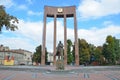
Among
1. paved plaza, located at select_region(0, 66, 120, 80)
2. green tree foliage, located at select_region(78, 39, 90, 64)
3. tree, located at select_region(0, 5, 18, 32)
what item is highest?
green tree foliage, located at select_region(78, 39, 90, 64)

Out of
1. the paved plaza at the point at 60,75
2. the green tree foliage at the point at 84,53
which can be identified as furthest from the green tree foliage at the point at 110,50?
the paved plaza at the point at 60,75

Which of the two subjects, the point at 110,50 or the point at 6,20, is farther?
the point at 110,50

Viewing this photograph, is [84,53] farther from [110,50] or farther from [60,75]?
[60,75]

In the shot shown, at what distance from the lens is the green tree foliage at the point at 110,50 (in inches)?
2498

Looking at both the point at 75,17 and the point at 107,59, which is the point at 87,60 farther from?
the point at 75,17

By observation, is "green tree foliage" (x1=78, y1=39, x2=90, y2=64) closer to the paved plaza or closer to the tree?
the paved plaza

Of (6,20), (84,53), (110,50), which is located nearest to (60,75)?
(6,20)

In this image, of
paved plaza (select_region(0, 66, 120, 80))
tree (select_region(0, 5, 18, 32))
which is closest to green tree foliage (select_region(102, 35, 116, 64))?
paved plaza (select_region(0, 66, 120, 80))

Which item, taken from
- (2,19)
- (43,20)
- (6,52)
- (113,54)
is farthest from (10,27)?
(6,52)

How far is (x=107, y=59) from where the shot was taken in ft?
216

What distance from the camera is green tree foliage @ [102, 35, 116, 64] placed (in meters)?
63.4

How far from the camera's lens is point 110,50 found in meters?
63.4

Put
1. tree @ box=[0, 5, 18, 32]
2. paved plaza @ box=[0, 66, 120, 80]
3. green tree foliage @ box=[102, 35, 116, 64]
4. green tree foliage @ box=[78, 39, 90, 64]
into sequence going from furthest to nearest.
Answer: green tree foliage @ box=[78, 39, 90, 64] < green tree foliage @ box=[102, 35, 116, 64] < paved plaza @ box=[0, 66, 120, 80] < tree @ box=[0, 5, 18, 32]

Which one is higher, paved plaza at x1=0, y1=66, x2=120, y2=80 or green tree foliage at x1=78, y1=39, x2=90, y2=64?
green tree foliage at x1=78, y1=39, x2=90, y2=64
